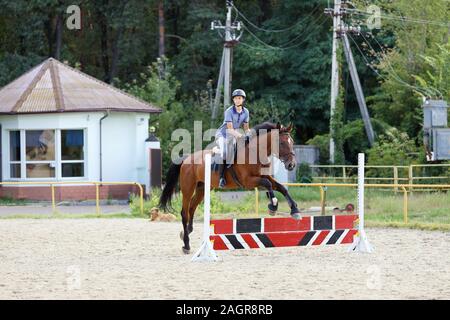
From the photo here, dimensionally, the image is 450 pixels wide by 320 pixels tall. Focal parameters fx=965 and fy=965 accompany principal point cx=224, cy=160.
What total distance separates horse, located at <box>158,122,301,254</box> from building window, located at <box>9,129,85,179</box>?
18.3m

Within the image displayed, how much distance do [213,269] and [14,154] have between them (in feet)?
75.4

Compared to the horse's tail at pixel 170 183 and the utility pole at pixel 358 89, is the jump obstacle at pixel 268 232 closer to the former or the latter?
the horse's tail at pixel 170 183

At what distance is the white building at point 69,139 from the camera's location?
3512cm

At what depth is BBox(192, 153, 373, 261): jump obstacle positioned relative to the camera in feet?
49.0

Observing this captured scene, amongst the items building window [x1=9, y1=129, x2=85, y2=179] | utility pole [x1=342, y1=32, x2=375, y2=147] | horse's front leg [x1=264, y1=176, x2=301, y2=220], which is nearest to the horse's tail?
horse's front leg [x1=264, y1=176, x2=301, y2=220]

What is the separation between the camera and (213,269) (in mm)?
14242

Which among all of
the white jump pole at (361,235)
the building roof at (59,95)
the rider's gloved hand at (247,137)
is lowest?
the white jump pole at (361,235)

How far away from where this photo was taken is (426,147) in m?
39.4

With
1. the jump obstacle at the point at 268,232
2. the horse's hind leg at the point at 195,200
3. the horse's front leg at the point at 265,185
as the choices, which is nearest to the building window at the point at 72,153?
the horse's hind leg at the point at 195,200

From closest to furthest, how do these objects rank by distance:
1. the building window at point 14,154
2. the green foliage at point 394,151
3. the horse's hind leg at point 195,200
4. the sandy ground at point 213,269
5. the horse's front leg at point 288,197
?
the sandy ground at point 213,269
the horse's front leg at point 288,197
the horse's hind leg at point 195,200
the building window at point 14,154
the green foliage at point 394,151

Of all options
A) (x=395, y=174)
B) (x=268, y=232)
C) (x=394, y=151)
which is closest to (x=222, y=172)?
(x=268, y=232)

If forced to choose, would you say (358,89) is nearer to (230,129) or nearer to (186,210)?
(186,210)

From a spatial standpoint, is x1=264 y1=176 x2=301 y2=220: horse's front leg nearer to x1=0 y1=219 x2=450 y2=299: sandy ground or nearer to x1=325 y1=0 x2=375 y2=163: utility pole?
x1=0 y1=219 x2=450 y2=299: sandy ground
